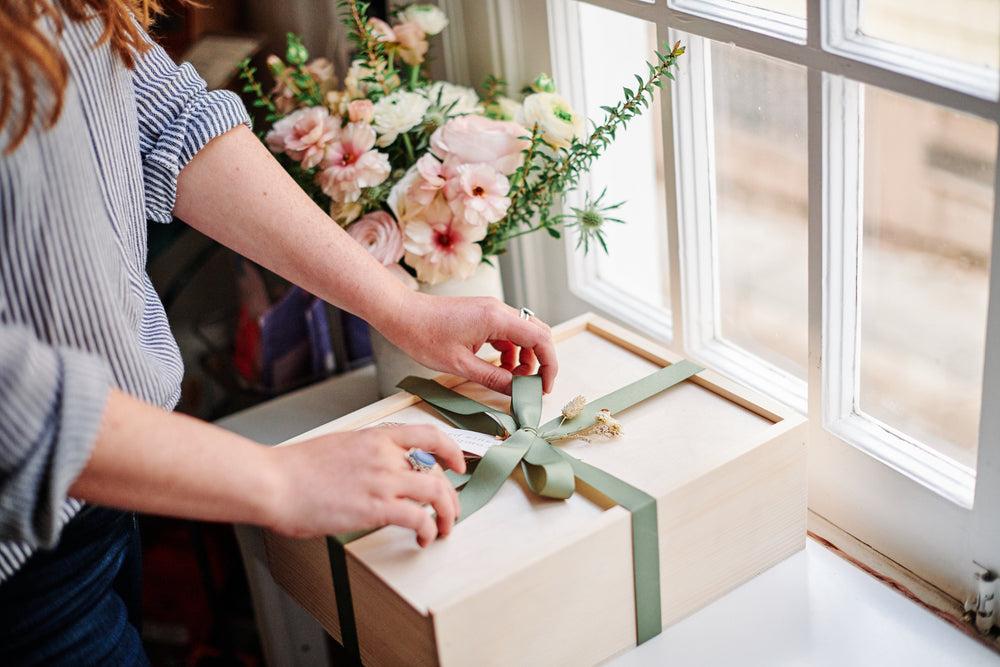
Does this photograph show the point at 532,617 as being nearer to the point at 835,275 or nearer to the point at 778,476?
the point at 778,476

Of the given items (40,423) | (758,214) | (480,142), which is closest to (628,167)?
(758,214)

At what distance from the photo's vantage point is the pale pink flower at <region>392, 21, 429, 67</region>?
1.29 meters

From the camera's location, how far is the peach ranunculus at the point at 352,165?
1172 mm

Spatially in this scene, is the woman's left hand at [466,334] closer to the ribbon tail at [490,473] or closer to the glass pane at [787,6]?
the ribbon tail at [490,473]

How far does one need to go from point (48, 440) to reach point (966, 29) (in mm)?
735

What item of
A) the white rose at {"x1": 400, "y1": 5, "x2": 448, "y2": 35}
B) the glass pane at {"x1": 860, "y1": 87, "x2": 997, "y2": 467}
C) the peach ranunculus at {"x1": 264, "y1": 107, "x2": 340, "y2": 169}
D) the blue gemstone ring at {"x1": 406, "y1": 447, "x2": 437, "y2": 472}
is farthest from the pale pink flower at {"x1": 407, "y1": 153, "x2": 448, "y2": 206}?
the glass pane at {"x1": 860, "y1": 87, "x2": 997, "y2": 467}

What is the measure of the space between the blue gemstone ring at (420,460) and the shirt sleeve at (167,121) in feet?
1.12

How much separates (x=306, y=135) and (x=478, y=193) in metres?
0.20

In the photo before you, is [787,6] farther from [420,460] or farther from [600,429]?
[420,460]

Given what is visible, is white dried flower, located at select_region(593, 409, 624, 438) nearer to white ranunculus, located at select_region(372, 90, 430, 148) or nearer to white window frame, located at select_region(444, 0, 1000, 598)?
white window frame, located at select_region(444, 0, 1000, 598)

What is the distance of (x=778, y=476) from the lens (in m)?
0.99

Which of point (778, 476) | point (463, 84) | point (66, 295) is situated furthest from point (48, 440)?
point (463, 84)

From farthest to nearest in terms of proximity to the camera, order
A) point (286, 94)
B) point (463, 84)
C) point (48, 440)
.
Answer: point (463, 84), point (286, 94), point (48, 440)

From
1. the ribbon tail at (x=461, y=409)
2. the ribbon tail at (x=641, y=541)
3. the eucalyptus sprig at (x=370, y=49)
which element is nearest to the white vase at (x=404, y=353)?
the ribbon tail at (x=461, y=409)
